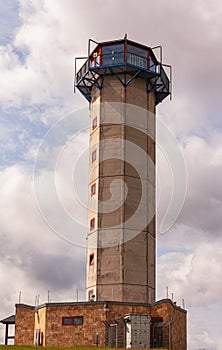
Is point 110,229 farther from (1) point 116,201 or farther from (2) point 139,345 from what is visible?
(2) point 139,345

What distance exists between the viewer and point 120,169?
60906mm

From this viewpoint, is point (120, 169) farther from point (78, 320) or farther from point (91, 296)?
point (78, 320)

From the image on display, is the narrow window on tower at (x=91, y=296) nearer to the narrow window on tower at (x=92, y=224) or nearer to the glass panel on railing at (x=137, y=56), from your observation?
the narrow window on tower at (x=92, y=224)

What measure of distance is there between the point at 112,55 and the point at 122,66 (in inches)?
78.5

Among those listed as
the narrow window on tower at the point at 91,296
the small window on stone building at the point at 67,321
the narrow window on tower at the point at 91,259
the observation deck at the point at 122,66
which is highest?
the observation deck at the point at 122,66

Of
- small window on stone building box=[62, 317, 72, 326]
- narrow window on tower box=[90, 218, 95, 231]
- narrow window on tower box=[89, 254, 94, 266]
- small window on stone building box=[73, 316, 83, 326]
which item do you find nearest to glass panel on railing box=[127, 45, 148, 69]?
narrow window on tower box=[90, 218, 95, 231]

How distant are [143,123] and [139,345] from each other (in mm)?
23645

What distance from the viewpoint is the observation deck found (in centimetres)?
6331

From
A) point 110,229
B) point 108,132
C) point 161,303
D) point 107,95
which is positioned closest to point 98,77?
point 107,95

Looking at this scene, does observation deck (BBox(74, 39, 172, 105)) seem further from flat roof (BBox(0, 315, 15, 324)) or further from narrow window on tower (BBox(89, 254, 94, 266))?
flat roof (BBox(0, 315, 15, 324))

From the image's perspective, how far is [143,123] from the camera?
63.4 meters

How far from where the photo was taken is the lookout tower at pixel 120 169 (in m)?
58.6

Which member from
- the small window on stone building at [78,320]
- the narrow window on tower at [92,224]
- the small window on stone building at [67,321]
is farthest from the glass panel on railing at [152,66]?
the small window on stone building at [67,321]

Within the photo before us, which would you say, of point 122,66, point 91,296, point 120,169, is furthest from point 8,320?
point 122,66
